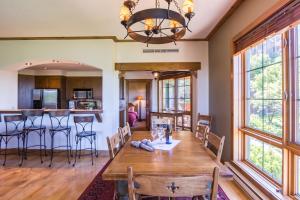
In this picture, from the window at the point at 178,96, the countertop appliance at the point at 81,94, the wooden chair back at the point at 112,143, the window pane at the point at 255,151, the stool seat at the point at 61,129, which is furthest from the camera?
the countertop appliance at the point at 81,94

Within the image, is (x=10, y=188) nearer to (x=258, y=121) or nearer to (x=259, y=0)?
(x=258, y=121)

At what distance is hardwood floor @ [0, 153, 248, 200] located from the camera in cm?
289

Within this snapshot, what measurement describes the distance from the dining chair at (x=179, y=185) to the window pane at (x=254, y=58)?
2148 mm

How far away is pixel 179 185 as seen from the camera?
47.7 inches

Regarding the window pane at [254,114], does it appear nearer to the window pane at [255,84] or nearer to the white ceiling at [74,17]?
the window pane at [255,84]

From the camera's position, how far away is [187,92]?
21.7 feet

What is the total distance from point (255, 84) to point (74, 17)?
305 centimetres

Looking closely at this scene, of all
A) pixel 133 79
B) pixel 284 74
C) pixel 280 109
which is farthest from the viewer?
pixel 133 79

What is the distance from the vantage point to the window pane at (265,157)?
2.38 metres

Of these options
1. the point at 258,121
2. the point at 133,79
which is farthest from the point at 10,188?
the point at 133,79

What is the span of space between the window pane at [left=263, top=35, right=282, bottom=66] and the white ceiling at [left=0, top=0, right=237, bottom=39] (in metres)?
0.93

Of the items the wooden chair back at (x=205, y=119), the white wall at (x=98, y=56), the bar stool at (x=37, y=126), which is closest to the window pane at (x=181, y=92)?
the white wall at (x=98, y=56)

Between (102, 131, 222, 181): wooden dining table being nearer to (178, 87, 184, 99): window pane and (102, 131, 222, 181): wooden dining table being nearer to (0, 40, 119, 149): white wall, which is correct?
(0, 40, 119, 149): white wall

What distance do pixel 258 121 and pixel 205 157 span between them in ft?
4.39
